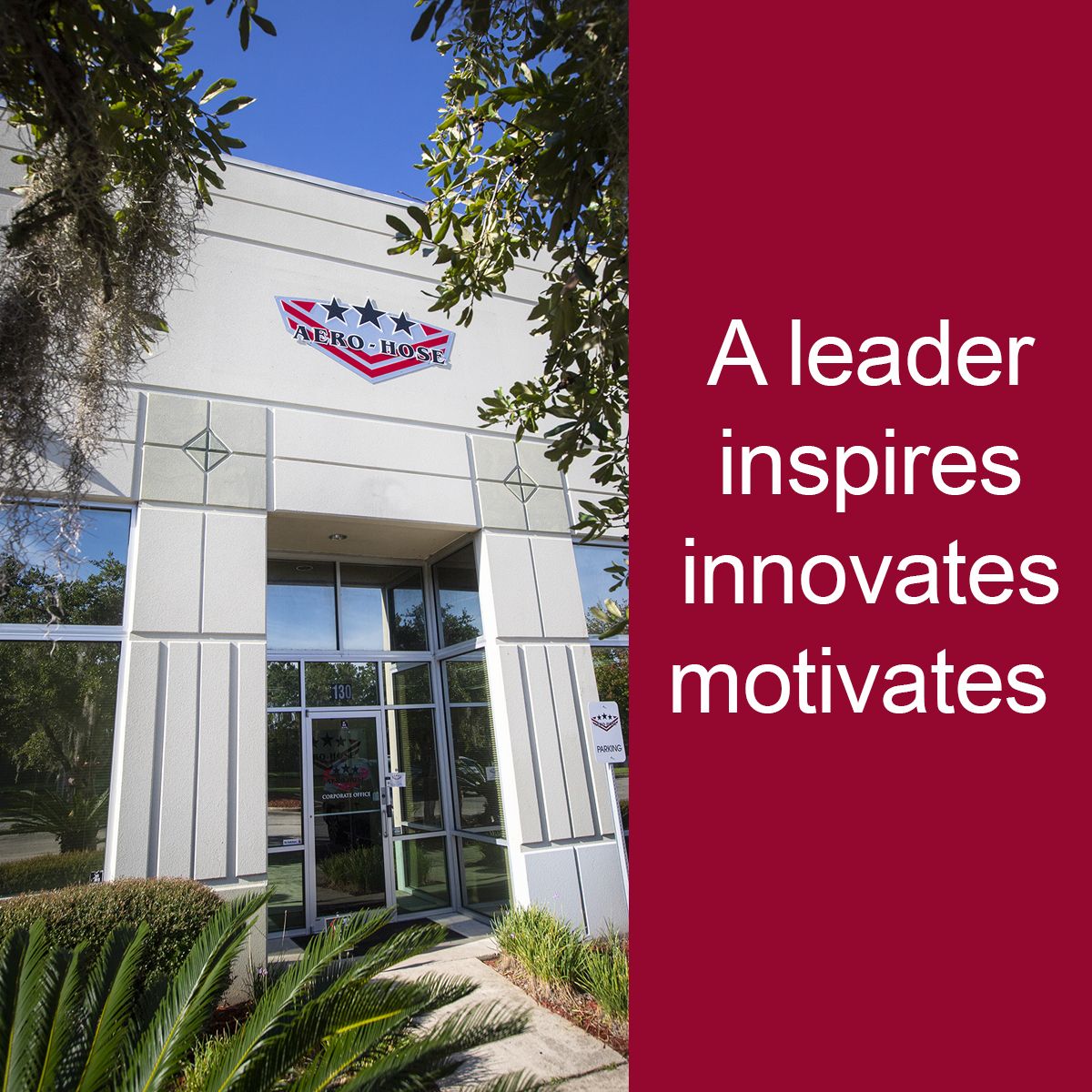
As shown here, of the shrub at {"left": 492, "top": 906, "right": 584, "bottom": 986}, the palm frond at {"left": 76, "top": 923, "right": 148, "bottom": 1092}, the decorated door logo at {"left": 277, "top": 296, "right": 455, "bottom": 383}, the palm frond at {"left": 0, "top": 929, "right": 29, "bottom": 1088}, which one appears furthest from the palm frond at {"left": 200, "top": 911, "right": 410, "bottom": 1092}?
the decorated door logo at {"left": 277, "top": 296, "right": 455, "bottom": 383}

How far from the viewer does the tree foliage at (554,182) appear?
2623 mm

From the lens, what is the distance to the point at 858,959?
224 centimetres

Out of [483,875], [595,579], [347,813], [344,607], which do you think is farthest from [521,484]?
[483,875]

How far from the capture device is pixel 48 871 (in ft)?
20.2

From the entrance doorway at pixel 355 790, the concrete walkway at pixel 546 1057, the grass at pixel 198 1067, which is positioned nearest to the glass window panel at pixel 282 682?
the entrance doorway at pixel 355 790

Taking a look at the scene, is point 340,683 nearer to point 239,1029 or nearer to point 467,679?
point 467,679

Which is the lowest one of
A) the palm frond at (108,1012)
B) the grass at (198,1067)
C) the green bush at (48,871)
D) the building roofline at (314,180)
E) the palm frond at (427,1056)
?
the grass at (198,1067)

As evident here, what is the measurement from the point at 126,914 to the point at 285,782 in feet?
9.91

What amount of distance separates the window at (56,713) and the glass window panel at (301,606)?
6.83ft

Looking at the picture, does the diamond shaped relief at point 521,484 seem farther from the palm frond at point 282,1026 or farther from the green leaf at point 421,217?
the palm frond at point 282,1026

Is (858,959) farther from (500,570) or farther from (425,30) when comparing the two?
(500,570)

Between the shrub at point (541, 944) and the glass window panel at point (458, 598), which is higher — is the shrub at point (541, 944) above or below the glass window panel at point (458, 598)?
below

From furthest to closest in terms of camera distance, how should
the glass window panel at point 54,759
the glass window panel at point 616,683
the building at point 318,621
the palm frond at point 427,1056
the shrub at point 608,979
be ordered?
the glass window panel at point 616,683, the building at point 318,621, the glass window panel at point 54,759, the shrub at point 608,979, the palm frond at point 427,1056

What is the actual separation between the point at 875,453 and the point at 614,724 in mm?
5605
